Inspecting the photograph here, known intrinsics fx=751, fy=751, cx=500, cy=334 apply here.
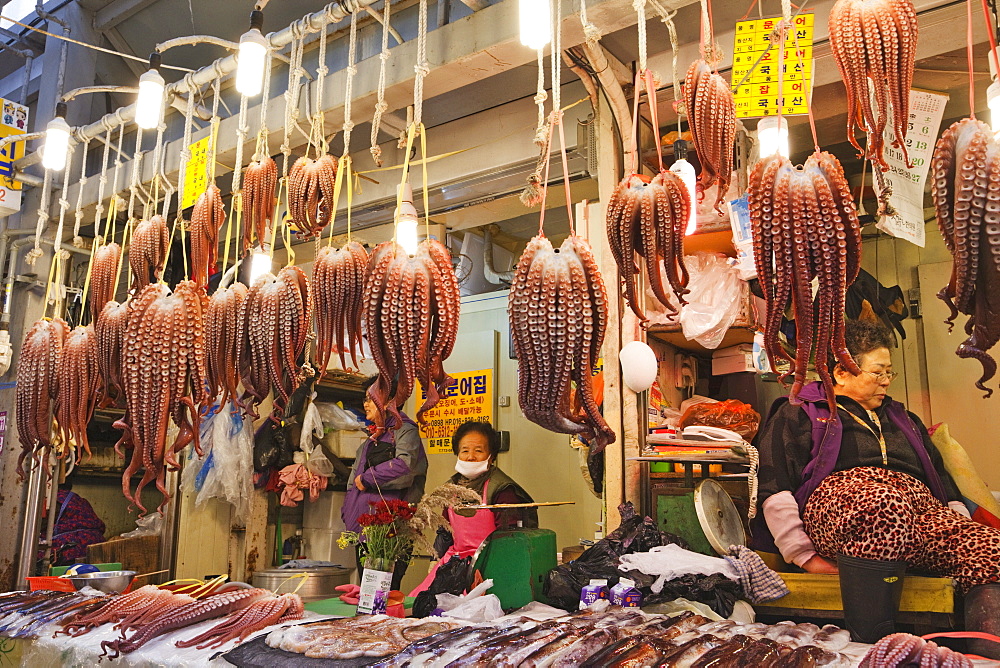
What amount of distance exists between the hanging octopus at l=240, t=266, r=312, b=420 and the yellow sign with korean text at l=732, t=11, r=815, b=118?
5.83ft

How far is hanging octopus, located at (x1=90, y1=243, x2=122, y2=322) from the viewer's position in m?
3.44

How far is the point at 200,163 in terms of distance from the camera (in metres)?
3.98

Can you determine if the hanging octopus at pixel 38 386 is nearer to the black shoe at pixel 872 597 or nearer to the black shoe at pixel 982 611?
the black shoe at pixel 872 597

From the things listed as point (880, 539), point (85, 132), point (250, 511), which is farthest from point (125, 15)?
point (880, 539)

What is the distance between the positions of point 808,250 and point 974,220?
1.06 feet

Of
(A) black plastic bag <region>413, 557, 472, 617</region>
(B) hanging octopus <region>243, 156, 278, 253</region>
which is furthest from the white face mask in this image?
(B) hanging octopus <region>243, 156, 278, 253</region>

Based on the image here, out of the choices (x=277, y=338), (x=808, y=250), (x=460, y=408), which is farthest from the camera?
(x=460, y=408)

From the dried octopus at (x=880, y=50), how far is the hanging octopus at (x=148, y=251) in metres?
2.73

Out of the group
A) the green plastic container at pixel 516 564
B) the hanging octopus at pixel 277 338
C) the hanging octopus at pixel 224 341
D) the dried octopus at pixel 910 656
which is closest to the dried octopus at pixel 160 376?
the hanging octopus at pixel 224 341

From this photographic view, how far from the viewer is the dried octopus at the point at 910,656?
1757mm

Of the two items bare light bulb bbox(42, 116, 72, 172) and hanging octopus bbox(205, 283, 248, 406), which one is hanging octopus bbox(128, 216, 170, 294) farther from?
bare light bulb bbox(42, 116, 72, 172)

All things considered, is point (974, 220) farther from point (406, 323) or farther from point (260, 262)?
point (260, 262)

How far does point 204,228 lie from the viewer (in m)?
3.06

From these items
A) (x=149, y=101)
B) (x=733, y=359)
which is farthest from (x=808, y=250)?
(x=149, y=101)
